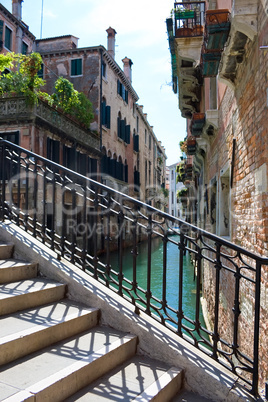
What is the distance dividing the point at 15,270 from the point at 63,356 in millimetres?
1171

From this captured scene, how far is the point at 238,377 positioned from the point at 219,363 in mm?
172

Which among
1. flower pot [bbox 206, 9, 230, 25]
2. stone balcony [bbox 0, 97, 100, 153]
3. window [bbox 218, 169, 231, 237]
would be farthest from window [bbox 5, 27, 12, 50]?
flower pot [bbox 206, 9, 230, 25]

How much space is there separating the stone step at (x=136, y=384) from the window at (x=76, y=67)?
19.1 meters

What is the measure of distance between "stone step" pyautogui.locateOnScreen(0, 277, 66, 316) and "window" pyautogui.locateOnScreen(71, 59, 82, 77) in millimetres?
18155

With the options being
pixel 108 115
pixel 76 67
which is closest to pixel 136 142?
pixel 108 115

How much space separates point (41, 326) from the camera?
2.52 m

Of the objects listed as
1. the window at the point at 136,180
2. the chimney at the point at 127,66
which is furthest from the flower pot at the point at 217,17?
the chimney at the point at 127,66

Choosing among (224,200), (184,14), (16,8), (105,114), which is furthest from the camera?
(105,114)

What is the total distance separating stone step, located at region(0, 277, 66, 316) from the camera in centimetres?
276

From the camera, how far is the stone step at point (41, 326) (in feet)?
7.50

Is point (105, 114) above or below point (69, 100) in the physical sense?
A: above

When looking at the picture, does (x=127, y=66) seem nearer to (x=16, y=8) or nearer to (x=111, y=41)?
(x=111, y=41)

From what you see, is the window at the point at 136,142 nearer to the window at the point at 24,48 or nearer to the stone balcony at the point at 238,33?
the window at the point at 24,48

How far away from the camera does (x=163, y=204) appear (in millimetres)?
43844
